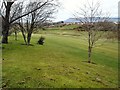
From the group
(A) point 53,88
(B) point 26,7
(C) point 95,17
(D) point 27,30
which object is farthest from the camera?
(D) point 27,30

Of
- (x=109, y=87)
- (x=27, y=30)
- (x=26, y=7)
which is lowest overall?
(x=109, y=87)

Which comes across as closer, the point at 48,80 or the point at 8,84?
the point at 8,84

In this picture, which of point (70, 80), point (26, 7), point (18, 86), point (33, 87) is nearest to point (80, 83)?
point (70, 80)

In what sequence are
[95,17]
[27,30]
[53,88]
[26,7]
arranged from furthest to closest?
[27,30] < [26,7] < [95,17] < [53,88]

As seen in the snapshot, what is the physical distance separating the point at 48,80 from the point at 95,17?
1386 centimetres

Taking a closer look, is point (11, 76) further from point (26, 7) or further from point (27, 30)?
point (27, 30)

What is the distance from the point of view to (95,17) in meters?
22.7

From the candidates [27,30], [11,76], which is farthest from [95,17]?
[27,30]

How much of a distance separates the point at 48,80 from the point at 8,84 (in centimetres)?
218

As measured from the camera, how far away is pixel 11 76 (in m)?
11.4

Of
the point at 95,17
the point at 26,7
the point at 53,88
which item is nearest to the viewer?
the point at 53,88

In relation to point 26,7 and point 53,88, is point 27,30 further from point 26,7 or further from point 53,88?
point 53,88

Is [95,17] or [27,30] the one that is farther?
[27,30]

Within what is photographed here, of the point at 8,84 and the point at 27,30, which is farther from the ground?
the point at 27,30
